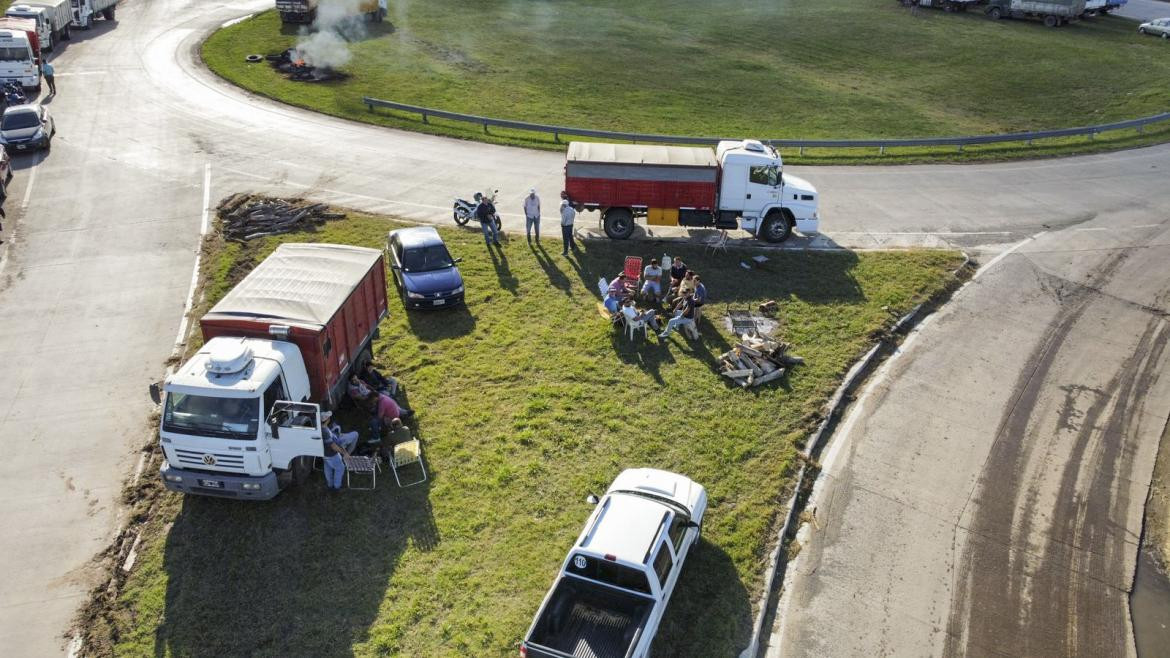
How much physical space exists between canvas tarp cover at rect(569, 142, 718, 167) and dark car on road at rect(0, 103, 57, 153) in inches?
867

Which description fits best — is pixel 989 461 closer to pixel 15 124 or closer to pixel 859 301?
pixel 859 301

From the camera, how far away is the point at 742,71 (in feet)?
156

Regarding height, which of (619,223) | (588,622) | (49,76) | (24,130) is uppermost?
(588,622)

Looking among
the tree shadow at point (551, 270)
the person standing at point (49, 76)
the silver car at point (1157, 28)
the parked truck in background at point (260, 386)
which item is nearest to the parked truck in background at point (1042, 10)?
the silver car at point (1157, 28)

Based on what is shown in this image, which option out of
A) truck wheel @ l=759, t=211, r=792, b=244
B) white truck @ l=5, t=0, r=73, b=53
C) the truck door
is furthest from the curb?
white truck @ l=5, t=0, r=73, b=53

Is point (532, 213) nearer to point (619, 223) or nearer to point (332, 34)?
point (619, 223)

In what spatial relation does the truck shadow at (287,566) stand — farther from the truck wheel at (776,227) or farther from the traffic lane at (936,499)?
the truck wheel at (776,227)

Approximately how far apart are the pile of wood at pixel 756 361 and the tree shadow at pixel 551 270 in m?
5.34

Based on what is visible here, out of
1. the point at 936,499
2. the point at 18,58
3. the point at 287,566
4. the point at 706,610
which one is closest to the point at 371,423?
the point at 287,566

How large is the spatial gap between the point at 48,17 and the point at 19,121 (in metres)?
17.9

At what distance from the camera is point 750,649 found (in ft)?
38.1

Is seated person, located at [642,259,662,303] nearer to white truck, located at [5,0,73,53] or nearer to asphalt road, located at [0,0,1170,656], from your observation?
asphalt road, located at [0,0,1170,656]

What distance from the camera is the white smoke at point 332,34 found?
4525 cm

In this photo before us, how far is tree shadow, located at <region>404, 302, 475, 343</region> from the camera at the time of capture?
778 inches
